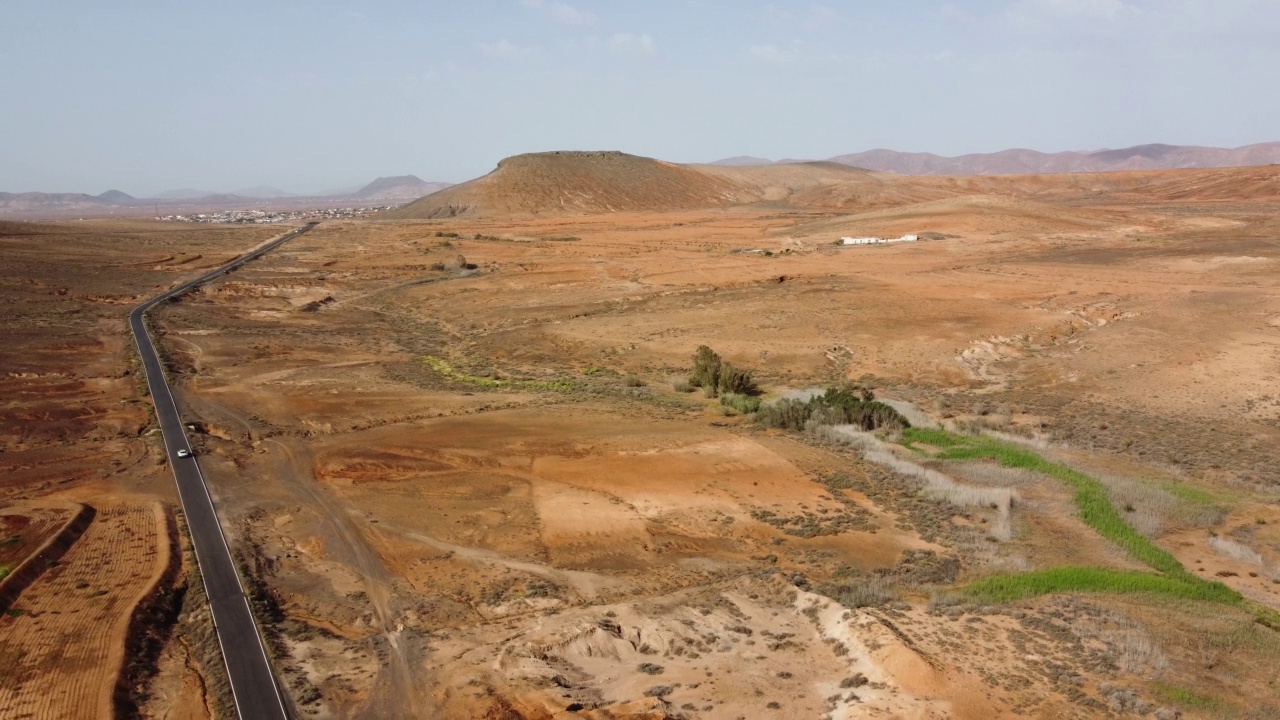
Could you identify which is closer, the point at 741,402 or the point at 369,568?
the point at 369,568

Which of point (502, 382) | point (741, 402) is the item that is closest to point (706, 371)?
point (741, 402)

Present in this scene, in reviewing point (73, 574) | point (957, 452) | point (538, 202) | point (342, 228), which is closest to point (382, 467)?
point (73, 574)

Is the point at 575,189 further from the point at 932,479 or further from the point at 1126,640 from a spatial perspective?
the point at 1126,640

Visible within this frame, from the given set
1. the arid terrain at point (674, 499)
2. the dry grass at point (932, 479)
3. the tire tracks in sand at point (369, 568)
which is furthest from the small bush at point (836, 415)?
the tire tracks in sand at point (369, 568)

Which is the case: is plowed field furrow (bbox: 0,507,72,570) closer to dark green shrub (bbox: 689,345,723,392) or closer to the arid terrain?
the arid terrain

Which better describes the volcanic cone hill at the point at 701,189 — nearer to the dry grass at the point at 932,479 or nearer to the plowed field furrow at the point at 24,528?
the dry grass at the point at 932,479

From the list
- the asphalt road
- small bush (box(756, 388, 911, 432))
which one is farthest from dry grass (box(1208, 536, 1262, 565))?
the asphalt road
